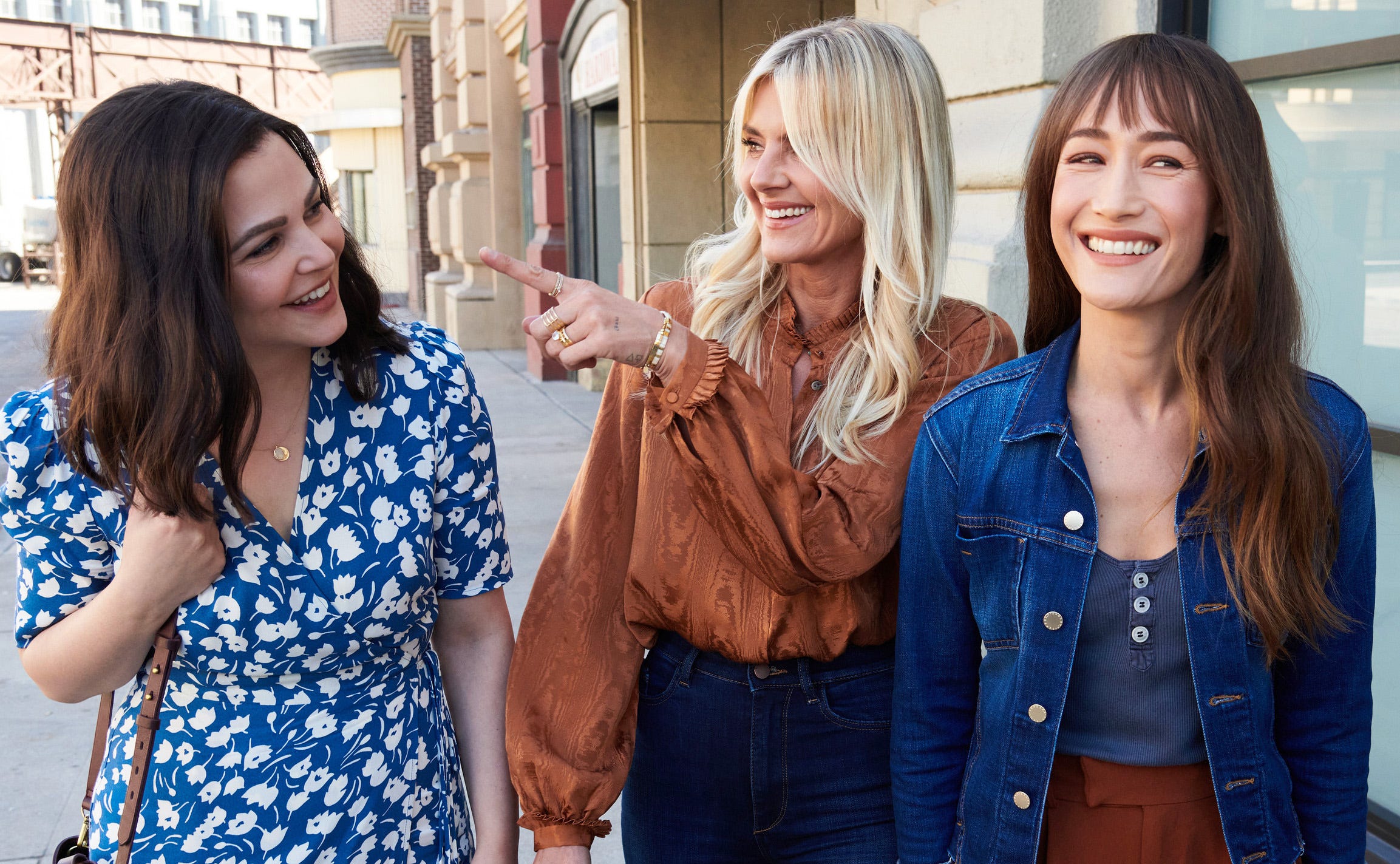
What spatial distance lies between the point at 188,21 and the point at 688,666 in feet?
164

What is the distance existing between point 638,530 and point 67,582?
32.8 inches

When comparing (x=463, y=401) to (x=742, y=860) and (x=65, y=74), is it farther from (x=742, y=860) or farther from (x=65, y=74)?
(x=65, y=74)

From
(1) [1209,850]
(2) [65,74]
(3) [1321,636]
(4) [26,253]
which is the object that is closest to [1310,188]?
(3) [1321,636]

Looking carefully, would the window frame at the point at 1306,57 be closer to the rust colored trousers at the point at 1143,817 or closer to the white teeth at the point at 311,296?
the rust colored trousers at the point at 1143,817

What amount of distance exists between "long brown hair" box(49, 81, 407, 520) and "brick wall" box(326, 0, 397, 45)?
26054 millimetres

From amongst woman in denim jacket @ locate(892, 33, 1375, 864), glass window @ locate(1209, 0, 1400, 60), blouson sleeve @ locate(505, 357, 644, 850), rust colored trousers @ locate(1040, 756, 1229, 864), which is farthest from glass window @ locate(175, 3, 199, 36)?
rust colored trousers @ locate(1040, 756, 1229, 864)

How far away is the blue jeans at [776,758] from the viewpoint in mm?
1800

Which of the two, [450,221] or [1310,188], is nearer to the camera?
[1310,188]

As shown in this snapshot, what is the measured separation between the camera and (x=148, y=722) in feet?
5.16

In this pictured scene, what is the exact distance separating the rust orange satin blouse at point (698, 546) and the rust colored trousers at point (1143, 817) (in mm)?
401

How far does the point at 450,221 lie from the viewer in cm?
1546

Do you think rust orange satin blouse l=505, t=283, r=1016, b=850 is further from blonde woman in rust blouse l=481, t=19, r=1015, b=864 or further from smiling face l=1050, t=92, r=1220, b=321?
smiling face l=1050, t=92, r=1220, b=321

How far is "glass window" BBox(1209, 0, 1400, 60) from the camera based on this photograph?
2748mm

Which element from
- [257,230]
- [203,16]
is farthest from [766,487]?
[203,16]
